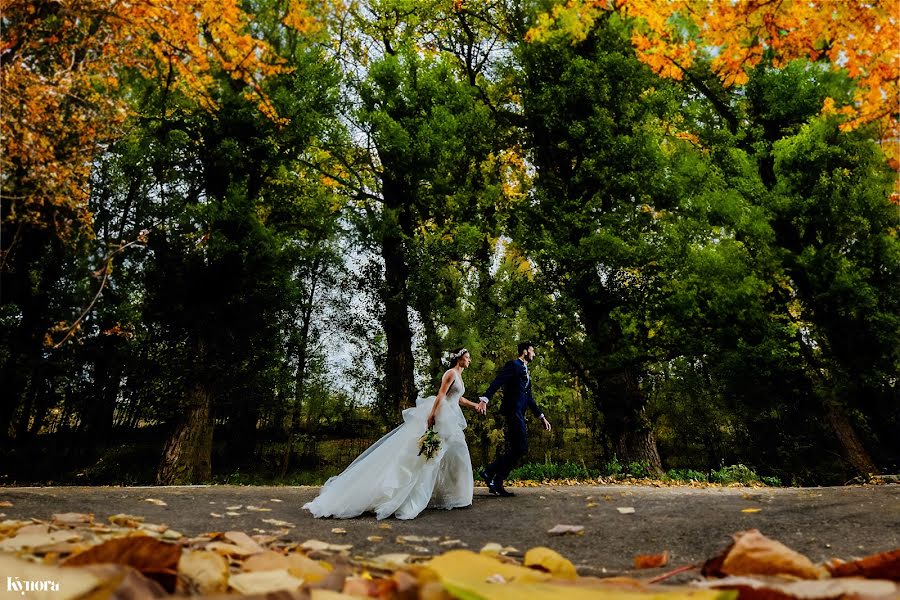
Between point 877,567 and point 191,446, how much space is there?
34.7 feet

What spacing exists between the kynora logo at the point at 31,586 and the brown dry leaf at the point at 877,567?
2.16 m

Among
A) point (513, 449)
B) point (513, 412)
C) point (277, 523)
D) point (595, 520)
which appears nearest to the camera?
point (277, 523)

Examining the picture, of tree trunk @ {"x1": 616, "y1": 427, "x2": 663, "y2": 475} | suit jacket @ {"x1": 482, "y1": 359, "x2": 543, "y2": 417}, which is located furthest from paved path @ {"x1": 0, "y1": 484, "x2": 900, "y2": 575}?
tree trunk @ {"x1": 616, "y1": 427, "x2": 663, "y2": 475}

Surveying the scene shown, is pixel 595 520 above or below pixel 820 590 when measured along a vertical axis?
below

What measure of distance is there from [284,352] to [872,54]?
12.4 metres

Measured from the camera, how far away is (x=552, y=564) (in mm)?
1981

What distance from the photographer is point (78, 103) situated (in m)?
6.18

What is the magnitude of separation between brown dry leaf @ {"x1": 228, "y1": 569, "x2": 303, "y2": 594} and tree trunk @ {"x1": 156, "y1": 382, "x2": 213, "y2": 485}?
30.9ft

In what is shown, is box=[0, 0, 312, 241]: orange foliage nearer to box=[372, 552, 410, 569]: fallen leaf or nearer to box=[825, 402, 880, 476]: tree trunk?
box=[372, 552, 410, 569]: fallen leaf

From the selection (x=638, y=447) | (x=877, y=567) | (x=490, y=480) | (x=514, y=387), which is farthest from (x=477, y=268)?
(x=877, y=567)

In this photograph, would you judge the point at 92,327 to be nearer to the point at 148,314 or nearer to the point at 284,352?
the point at 148,314

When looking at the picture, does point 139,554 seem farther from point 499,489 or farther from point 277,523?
point 499,489

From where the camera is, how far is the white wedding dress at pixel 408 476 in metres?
4.80

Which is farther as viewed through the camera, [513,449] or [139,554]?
[513,449]
